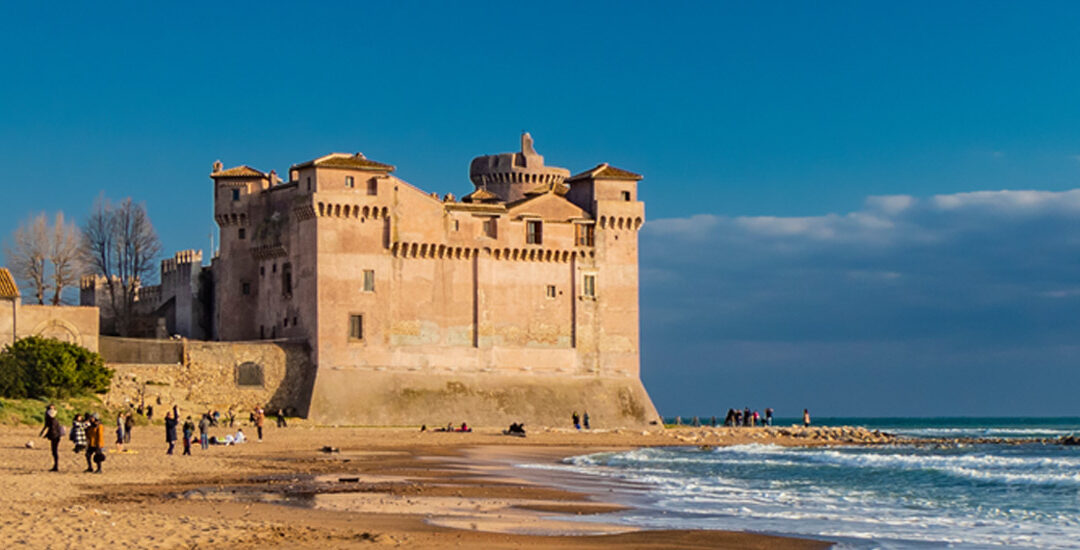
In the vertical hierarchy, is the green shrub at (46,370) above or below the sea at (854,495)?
above

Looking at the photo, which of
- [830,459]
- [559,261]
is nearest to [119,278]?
[559,261]

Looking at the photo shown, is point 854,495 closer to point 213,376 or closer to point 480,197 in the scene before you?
point 213,376

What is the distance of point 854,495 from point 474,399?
31656 millimetres

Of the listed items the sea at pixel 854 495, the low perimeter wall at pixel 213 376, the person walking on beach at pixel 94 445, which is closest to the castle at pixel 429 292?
the low perimeter wall at pixel 213 376

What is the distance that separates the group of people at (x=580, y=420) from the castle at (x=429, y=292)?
55 cm

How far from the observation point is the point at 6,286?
2066 inches

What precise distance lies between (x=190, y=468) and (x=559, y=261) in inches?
1325

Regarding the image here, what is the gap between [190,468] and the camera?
31531mm

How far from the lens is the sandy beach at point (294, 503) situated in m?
18.4

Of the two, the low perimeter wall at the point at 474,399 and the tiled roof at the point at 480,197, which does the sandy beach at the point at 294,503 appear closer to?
the low perimeter wall at the point at 474,399

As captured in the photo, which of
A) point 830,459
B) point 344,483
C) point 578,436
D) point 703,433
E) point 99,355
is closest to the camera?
point 344,483

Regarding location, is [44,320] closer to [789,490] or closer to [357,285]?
[357,285]

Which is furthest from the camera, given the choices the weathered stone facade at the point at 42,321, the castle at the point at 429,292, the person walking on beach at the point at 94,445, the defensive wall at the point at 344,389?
the castle at the point at 429,292

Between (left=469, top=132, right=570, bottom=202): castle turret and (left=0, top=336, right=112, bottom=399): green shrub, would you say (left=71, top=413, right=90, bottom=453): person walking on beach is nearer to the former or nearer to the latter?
(left=0, top=336, right=112, bottom=399): green shrub
